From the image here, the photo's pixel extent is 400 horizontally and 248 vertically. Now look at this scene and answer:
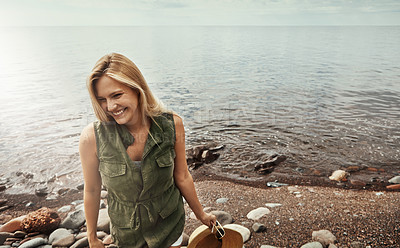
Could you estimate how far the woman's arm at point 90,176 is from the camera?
2.12 m

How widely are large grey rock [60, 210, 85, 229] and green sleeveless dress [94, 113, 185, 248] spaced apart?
2.12 m

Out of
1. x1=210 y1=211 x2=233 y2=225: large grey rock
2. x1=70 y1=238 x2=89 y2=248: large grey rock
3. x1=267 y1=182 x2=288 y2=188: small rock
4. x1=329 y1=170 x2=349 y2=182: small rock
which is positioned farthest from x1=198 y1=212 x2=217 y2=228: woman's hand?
x1=329 y1=170 x2=349 y2=182: small rock

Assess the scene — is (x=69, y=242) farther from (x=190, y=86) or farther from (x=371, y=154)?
(x=190, y=86)

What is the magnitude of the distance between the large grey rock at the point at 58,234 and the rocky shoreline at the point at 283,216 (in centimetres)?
1

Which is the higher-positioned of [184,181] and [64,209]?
[184,181]

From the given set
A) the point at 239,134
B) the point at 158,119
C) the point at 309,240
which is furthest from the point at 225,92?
the point at 158,119

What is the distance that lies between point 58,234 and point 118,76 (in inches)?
119

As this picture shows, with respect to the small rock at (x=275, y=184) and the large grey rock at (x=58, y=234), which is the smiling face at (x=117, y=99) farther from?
the small rock at (x=275, y=184)

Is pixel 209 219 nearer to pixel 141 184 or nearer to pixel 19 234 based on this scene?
pixel 141 184

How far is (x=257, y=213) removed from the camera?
14.0 ft

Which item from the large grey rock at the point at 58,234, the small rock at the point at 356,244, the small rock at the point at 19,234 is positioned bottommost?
the small rock at the point at 19,234

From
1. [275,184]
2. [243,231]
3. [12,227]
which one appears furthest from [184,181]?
A: [275,184]

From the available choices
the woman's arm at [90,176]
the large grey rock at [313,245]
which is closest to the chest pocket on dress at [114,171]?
the woman's arm at [90,176]

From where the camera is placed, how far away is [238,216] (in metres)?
4.31
